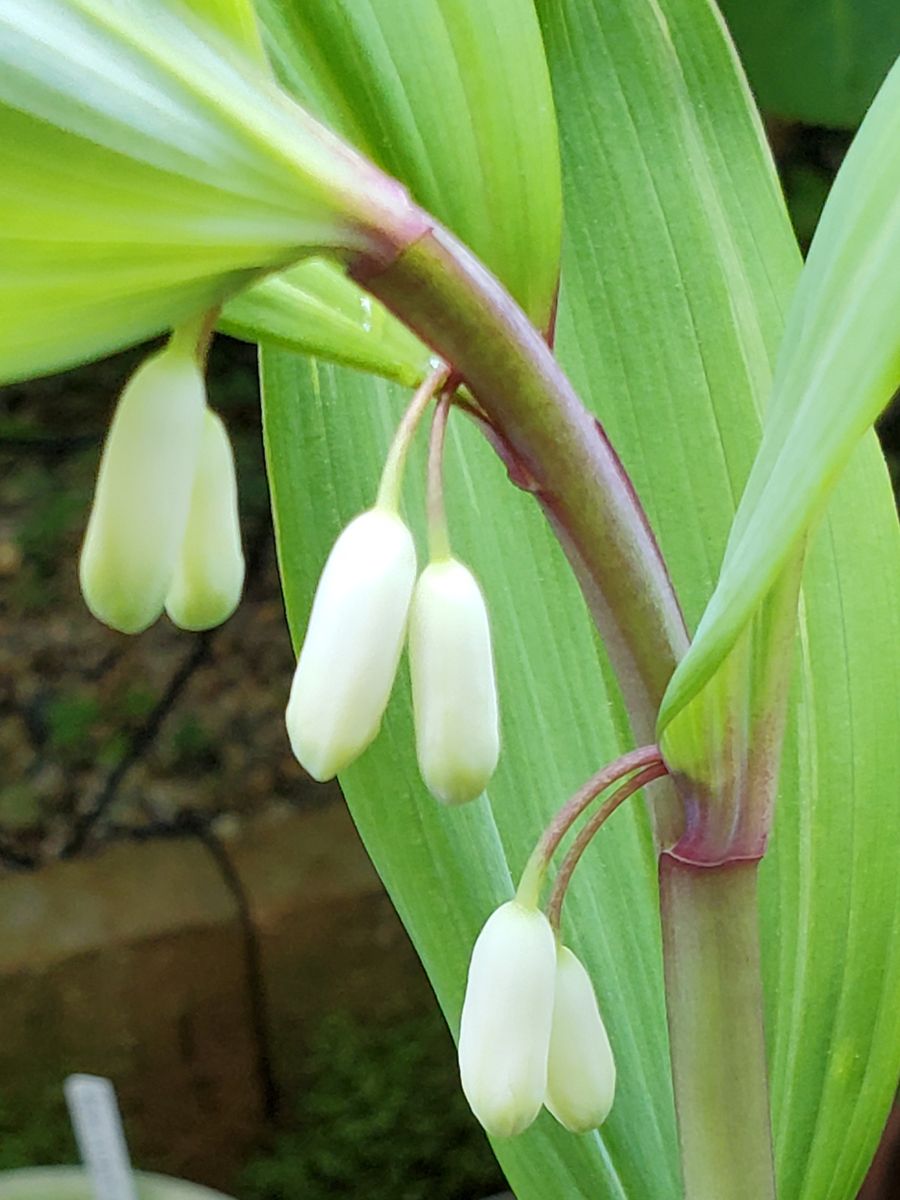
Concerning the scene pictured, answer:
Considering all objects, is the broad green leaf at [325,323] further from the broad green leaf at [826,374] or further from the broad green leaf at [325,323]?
the broad green leaf at [826,374]

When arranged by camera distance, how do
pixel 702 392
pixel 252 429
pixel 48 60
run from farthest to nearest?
pixel 252 429, pixel 702 392, pixel 48 60

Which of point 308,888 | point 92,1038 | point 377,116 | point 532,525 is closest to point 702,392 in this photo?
point 532,525

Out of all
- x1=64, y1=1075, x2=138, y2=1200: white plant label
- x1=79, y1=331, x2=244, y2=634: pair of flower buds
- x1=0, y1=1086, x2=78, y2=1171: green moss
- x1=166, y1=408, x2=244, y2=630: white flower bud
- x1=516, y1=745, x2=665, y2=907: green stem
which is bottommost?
x1=0, y1=1086, x2=78, y2=1171: green moss

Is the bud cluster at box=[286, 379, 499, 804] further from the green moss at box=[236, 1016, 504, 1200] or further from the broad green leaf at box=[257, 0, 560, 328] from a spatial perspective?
the green moss at box=[236, 1016, 504, 1200]

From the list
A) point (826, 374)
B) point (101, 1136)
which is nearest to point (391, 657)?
→ point (826, 374)

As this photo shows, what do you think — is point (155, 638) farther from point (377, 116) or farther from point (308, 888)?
point (377, 116)

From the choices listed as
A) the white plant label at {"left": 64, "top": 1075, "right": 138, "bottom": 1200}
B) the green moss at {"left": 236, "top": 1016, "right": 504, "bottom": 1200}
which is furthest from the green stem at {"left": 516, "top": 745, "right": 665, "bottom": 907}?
the green moss at {"left": 236, "top": 1016, "right": 504, "bottom": 1200}

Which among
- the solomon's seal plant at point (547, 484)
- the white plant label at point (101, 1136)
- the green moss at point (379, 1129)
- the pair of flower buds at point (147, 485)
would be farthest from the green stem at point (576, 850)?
the green moss at point (379, 1129)

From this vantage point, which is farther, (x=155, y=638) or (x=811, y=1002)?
(x=155, y=638)
